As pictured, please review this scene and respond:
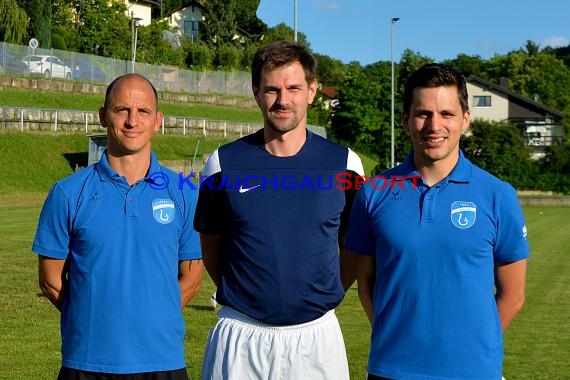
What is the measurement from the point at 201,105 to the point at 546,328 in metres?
46.7

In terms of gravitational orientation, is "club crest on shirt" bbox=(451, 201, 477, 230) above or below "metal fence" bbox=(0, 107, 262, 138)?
below

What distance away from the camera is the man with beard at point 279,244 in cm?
427

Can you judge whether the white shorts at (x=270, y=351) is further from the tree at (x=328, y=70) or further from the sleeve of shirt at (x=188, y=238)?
the tree at (x=328, y=70)

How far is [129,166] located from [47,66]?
141 ft

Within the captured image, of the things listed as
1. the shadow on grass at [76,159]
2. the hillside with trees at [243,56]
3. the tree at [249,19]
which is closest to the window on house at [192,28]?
the hillside with trees at [243,56]

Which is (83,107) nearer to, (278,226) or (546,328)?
(546,328)

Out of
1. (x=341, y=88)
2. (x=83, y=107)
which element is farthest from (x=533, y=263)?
(x=341, y=88)

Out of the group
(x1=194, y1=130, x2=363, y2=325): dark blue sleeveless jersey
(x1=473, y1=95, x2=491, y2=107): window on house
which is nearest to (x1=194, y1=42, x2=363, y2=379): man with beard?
(x1=194, y1=130, x2=363, y2=325): dark blue sleeveless jersey

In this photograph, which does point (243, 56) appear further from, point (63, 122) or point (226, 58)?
point (63, 122)

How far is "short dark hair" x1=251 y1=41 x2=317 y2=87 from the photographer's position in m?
4.30

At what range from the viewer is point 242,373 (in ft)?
14.1

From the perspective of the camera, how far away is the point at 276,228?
425 centimetres

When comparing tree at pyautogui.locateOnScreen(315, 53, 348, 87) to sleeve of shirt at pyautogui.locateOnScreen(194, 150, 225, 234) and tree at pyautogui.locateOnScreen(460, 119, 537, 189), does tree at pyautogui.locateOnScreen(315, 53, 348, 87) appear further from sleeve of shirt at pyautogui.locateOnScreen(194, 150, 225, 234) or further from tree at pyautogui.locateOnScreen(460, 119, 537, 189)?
sleeve of shirt at pyautogui.locateOnScreen(194, 150, 225, 234)

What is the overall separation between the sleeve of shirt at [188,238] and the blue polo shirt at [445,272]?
101cm
